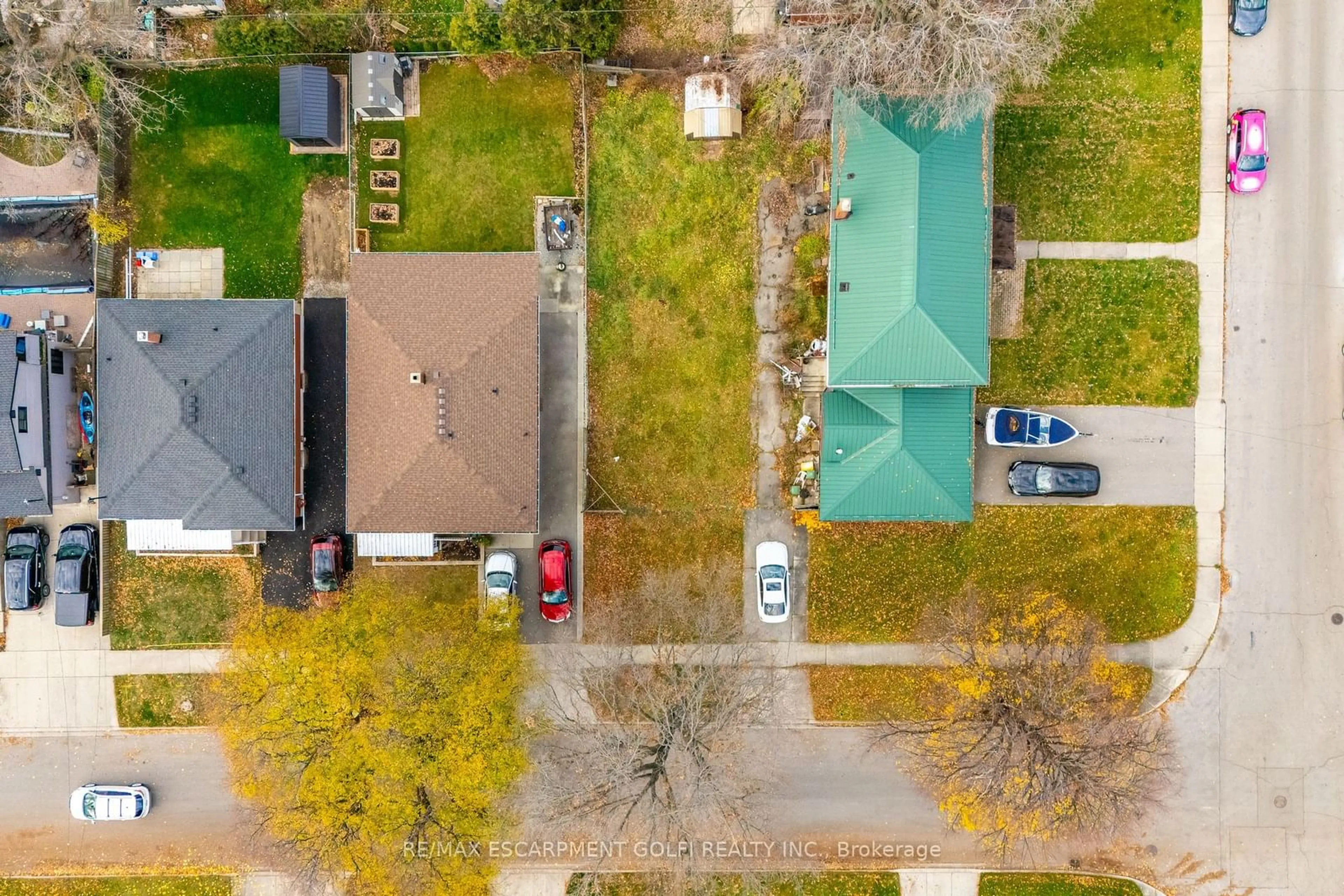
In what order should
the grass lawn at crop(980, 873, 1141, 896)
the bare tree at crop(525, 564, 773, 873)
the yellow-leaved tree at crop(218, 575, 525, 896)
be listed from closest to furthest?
the yellow-leaved tree at crop(218, 575, 525, 896) → the bare tree at crop(525, 564, 773, 873) → the grass lawn at crop(980, 873, 1141, 896)

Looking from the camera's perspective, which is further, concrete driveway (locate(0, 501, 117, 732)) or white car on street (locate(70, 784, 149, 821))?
concrete driveway (locate(0, 501, 117, 732))

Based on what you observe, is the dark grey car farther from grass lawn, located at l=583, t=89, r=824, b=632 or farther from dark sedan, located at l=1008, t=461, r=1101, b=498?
dark sedan, located at l=1008, t=461, r=1101, b=498

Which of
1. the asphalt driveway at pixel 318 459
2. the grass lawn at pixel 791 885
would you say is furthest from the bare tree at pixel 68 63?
the grass lawn at pixel 791 885

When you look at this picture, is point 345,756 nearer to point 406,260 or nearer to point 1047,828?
point 406,260

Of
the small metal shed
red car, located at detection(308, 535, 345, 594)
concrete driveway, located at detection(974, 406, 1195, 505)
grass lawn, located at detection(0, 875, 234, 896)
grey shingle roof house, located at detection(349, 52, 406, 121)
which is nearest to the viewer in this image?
grey shingle roof house, located at detection(349, 52, 406, 121)

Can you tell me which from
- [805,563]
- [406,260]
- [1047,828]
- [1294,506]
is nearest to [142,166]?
[406,260]

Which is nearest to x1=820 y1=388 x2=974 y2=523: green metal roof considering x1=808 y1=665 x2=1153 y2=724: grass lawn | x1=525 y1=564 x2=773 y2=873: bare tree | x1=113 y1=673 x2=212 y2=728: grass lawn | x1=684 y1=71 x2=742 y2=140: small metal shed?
x1=525 y1=564 x2=773 y2=873: bare tree

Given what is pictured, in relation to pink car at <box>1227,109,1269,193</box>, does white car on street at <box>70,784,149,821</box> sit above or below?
below

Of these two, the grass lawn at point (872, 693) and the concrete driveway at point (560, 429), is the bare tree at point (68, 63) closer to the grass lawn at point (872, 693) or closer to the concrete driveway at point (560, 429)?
the concrete driveway at point (560, 429)
